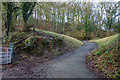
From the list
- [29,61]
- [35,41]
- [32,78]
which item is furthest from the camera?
[35,41]

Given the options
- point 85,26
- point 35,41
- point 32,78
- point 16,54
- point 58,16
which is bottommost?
point 32,78

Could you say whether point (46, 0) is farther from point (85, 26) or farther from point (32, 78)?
point (32, 78)

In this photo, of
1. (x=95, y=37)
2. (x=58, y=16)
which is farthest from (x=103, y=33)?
(x=58, y=16)

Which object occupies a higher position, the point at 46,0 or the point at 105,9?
the point at 46,0

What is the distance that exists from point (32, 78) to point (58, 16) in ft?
77.0

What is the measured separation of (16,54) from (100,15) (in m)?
23.4

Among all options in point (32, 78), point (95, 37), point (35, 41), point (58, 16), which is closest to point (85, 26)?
point (95, 37)

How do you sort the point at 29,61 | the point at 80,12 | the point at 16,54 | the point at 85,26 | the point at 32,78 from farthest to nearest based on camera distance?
the point at 80,12, the point at 85,26, the point at 16,54, the point at 29,61, the point at 32,78

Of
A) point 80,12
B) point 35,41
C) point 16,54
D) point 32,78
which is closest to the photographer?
point 32,78

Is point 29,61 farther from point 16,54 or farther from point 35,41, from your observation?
point 35,41

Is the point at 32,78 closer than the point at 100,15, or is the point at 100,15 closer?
the point at 32,78

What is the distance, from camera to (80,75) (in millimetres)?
5004

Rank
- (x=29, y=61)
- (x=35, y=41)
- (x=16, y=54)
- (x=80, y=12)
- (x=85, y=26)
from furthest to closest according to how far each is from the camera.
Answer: (x=80, y=12), (x=85, y=26), (x=35, y=41), (x=16, y=54), (x=29, y=61)

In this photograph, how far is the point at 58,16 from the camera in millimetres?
26969
